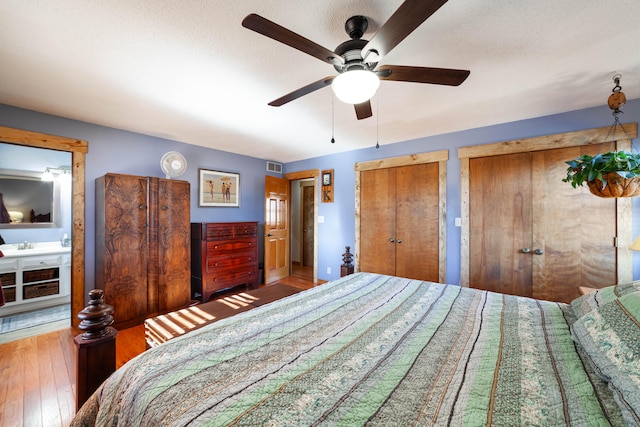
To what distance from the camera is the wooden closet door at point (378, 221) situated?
369 cm

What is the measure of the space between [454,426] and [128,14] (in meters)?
2.30

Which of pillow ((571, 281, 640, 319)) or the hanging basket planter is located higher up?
the hanging basket planter

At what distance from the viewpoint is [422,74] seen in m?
1.45

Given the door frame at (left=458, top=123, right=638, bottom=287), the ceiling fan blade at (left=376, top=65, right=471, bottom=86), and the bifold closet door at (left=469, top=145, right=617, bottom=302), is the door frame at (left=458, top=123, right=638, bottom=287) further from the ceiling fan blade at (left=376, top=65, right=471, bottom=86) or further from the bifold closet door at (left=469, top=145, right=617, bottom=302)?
the ceiling fan blade at (left=376, top=65, right=471, bottom=86)

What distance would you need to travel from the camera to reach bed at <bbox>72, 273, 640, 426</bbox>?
713 millimetres

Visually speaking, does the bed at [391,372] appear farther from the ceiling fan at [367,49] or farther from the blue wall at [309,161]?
the blue wall at [309,161]

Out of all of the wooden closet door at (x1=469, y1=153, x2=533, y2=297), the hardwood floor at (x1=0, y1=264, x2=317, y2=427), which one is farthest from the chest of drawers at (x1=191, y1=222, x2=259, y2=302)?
→ the wooden closet door at (x1=469, y1=153, x2=533, y2=297)

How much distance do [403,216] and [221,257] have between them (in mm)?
2750

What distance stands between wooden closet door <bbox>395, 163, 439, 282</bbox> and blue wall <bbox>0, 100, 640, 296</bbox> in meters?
0.19

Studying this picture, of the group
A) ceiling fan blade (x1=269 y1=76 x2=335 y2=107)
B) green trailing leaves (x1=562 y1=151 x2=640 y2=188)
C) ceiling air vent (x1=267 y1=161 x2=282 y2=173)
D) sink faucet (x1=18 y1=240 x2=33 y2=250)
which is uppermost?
A: ceiling air vent (x1=267 y1=161 x2=282 y2=173)

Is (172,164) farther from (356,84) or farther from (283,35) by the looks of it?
(356,84)

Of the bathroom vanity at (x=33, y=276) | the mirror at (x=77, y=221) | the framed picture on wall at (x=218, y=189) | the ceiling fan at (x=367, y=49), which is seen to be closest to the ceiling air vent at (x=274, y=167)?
the framed picture on wall at (x=218, y=189)

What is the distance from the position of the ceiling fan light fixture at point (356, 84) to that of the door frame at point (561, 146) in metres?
2.30

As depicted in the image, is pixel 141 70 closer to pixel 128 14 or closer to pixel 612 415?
pixel 128 14
